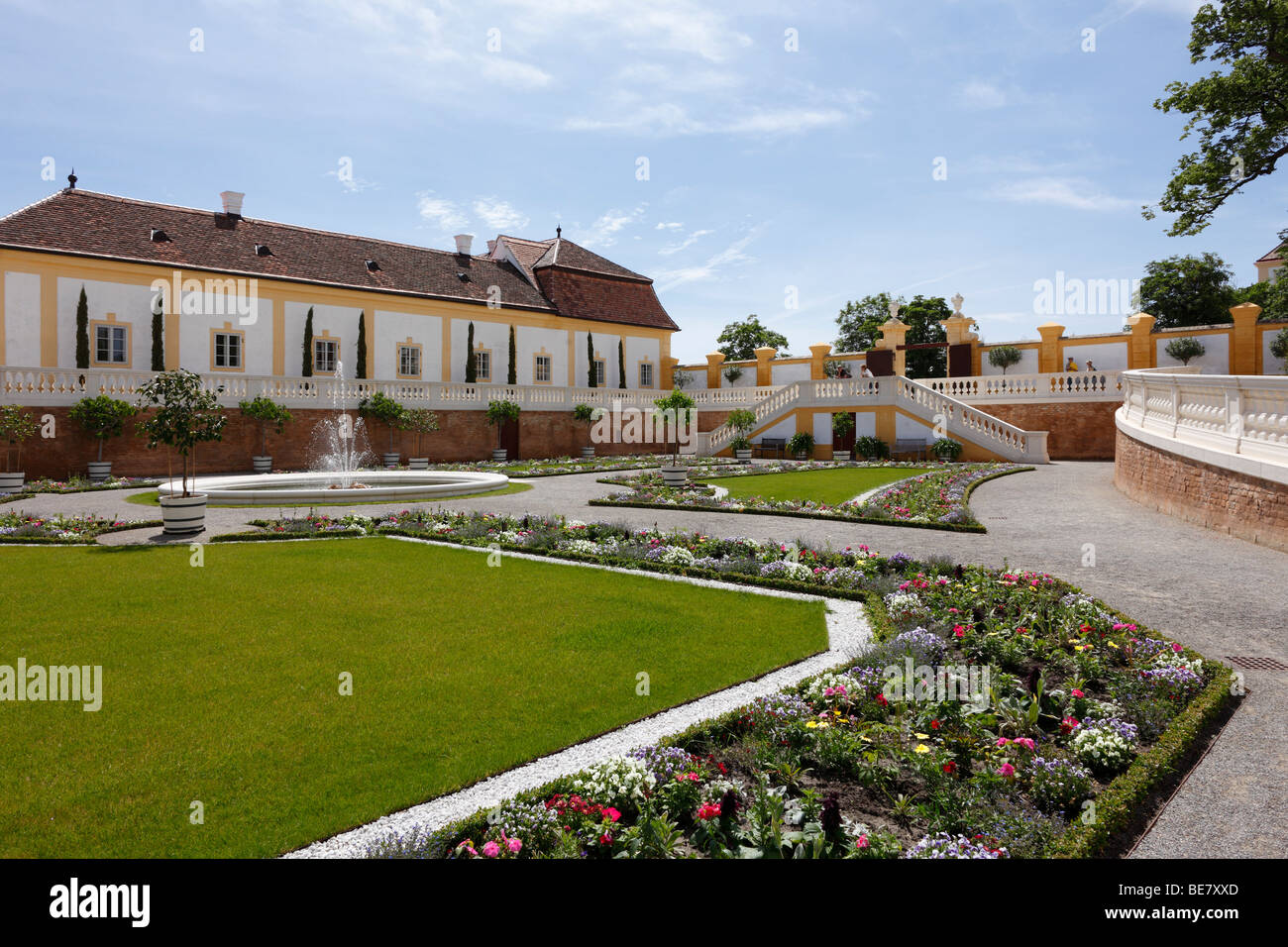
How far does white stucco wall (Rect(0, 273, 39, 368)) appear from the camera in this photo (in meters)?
28.6

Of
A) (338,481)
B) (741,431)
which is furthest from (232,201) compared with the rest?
(741,431)

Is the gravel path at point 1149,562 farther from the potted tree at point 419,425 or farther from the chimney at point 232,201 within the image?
the chimney at point 232,201

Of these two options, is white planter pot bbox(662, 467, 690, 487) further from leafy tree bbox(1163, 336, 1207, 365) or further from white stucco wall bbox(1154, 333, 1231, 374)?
leafy tree bbox(1163, 336, 1207, 365)

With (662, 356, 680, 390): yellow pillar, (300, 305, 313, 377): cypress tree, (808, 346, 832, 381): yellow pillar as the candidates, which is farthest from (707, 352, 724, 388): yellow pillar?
(300, 305, 313, 377): cypress tree

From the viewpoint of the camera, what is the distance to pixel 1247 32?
23.1 meters

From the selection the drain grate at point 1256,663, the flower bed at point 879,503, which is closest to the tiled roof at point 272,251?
the flower bed at point 879,503

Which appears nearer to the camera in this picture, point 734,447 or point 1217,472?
point 1217,472

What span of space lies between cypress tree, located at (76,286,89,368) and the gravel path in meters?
13.0

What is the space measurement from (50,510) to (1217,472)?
23255mm

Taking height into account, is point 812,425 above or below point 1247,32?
below

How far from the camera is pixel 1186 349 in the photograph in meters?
32.2

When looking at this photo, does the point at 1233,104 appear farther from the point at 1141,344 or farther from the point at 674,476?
the point at 674,476
